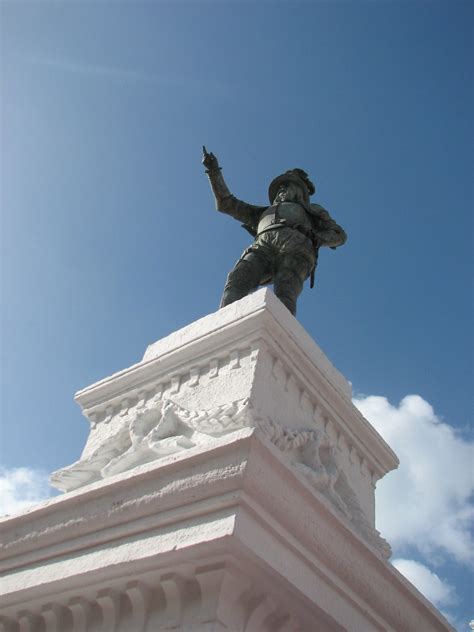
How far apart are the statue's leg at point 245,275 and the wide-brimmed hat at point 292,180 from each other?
3.96ft

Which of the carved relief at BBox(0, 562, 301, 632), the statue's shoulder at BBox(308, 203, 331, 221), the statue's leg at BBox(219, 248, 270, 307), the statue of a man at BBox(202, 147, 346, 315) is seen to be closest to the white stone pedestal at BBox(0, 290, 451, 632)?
the carved relief at BBox(0, 562, 301, 632)

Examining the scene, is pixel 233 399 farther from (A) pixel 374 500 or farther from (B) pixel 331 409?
(A) pixel 374 500

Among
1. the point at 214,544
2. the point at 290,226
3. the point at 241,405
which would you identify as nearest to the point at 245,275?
the point at 290,226

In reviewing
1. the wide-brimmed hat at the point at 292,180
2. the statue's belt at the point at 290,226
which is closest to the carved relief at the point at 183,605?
the statue's belt at the point at 290,226

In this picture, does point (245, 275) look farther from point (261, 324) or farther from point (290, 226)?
point (261, 324)

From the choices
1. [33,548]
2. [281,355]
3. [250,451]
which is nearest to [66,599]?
[33,548]

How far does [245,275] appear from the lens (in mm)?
4883

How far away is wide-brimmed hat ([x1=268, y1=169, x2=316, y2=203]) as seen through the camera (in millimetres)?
5988

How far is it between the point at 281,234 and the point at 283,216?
34cm

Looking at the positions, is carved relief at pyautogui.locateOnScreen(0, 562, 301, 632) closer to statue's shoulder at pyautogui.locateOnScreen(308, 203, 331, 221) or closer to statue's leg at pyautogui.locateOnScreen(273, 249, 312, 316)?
statue's leg at pyautogui.locateOnScreen(273, 249, 312, 316)

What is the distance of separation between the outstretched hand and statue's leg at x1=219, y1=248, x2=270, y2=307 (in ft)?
3.47

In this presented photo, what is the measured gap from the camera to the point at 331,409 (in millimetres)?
3994

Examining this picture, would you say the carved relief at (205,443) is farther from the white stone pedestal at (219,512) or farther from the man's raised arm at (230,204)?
the man's raised arm at (230,204)

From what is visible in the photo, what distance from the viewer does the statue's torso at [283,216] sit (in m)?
5.31
